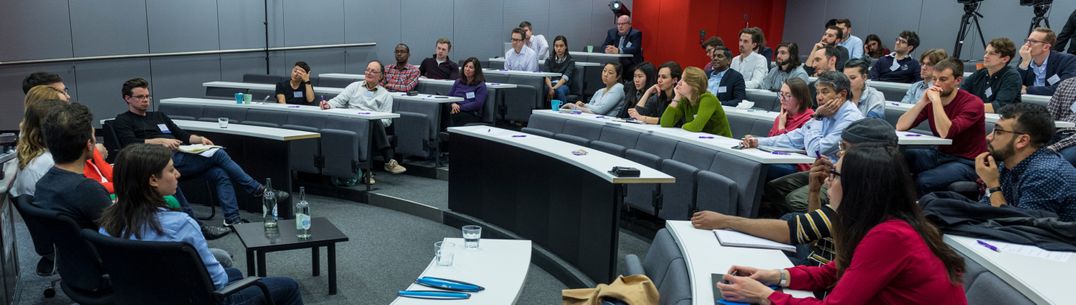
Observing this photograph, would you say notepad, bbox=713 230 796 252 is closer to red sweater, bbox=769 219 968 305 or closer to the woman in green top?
red sweater, bbox=769 219 968 305

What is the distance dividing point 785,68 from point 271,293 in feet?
18.6

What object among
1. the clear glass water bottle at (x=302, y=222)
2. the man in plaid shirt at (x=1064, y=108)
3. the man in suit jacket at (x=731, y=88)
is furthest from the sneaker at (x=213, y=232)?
the man in plaid shirt at (x=1064, y=108)

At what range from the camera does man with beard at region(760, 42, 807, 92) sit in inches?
272

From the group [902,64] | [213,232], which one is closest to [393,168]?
[213,232]

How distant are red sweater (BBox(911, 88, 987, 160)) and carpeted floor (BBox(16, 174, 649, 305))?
203cm

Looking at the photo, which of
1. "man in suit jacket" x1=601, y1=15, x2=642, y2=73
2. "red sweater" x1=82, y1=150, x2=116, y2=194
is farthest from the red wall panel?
"red sweater" x1=82, y1=150, x2=116, y2=194

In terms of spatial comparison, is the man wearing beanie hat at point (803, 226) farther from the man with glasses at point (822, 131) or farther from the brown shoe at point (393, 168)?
the brown shoe at point (393, 168)

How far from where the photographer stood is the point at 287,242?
3693mm

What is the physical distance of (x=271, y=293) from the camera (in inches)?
113

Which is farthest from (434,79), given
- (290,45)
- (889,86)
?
(889,86)

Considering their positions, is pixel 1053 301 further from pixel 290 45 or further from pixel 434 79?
pixel 290 45

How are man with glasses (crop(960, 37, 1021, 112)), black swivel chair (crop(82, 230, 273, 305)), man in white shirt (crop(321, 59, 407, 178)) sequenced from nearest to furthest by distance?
black swivel chair (crop(82, 230, 273, 305)), man with glasses (crop(960, 37, 1021, 112)), man in white shirt (crop(321, 59, 407, 178))

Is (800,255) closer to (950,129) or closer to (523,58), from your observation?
(950,129)

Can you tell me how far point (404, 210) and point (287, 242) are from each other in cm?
217
